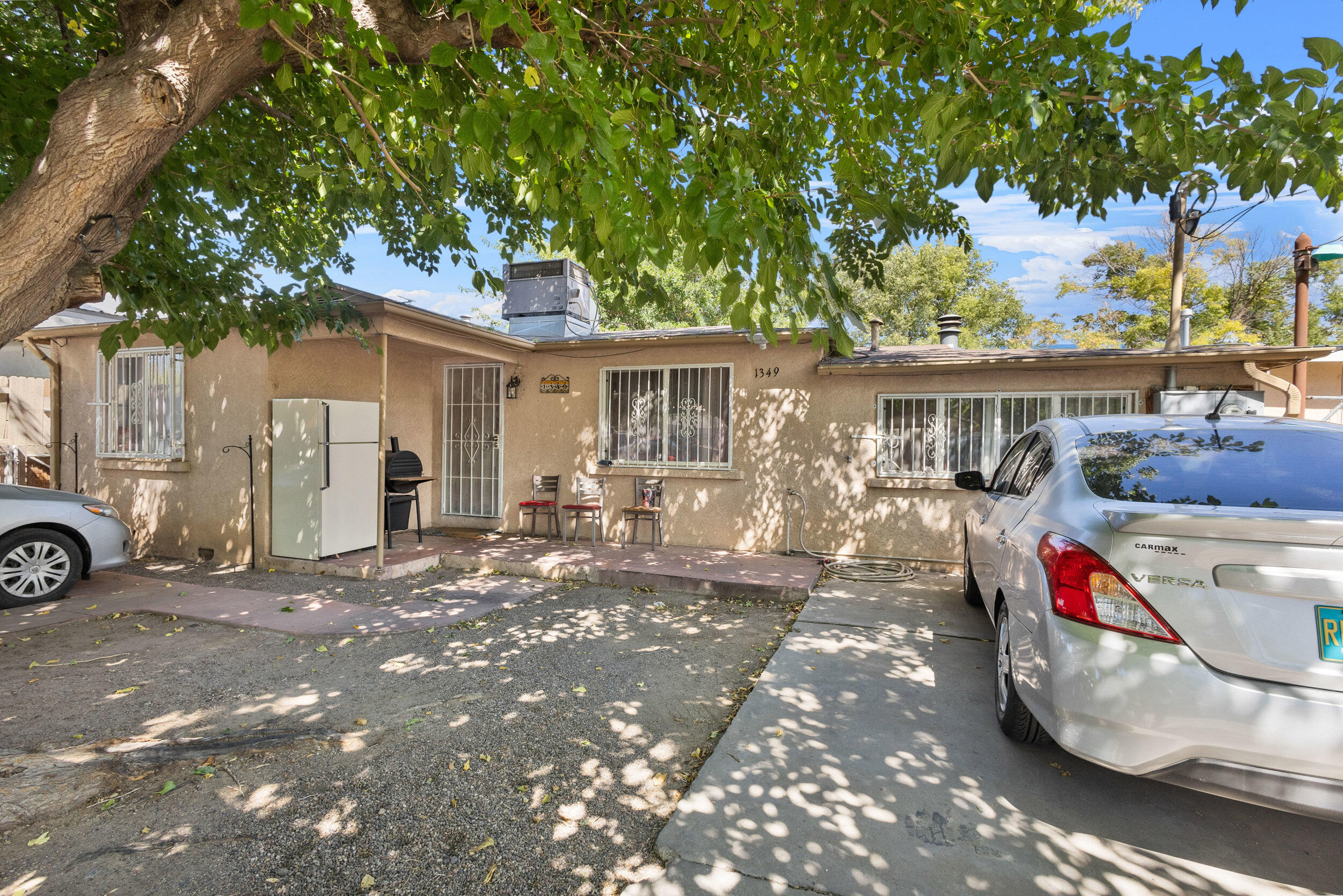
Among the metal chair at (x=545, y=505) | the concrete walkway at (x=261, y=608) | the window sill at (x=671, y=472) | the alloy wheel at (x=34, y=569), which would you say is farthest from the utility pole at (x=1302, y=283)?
the alloy wheel at (x=34, y=569)

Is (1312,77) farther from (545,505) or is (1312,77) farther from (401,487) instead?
(401,487)

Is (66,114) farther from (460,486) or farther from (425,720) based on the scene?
(460,486)

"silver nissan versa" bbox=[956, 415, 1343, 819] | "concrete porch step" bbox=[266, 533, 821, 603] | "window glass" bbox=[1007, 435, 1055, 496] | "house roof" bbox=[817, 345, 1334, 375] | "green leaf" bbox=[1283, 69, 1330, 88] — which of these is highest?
"green leaf" bbox=[1283, 69, 1330, 88]

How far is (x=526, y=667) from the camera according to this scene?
169 inches

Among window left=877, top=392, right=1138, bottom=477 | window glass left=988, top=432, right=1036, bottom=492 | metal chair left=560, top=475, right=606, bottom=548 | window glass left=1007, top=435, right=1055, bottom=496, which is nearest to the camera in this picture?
window glass left=1007, top=435, right=1055, bottom=496

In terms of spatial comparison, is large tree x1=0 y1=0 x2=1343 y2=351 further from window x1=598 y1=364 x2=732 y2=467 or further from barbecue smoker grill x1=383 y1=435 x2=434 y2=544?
window x1=598 y1=364 x2=732 y2=467

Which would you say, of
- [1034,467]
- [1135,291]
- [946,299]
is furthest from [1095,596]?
[946,299]

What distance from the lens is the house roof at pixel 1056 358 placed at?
19.6 feet

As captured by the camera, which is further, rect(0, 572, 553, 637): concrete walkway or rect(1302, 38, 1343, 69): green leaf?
rect(0, 572, 553, 637): concrete walkway

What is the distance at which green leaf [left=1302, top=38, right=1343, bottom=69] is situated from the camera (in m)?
2.23

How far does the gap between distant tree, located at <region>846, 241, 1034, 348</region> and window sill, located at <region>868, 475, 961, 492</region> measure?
68.6 feet

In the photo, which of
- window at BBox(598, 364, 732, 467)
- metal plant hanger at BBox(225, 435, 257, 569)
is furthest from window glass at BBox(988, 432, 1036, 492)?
metal plant hanger at BBox(225, 435, 257, 569)

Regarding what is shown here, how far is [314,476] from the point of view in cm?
698

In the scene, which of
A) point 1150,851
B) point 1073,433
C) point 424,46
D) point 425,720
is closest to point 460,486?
point 425,720
